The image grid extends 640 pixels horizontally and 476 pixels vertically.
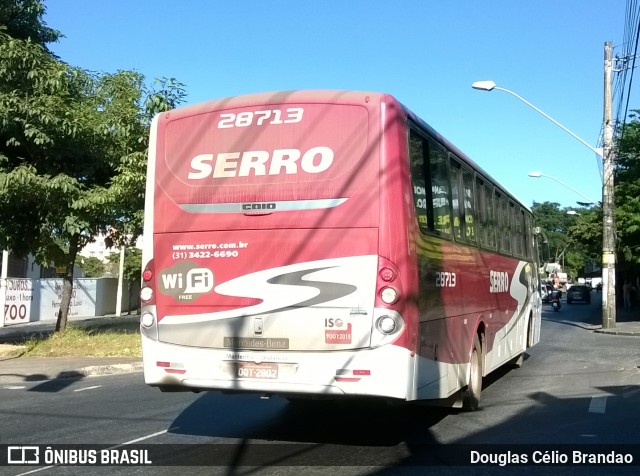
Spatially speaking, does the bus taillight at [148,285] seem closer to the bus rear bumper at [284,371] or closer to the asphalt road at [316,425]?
the bus rear bumper at [284,371]

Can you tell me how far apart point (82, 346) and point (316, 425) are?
30.8ft

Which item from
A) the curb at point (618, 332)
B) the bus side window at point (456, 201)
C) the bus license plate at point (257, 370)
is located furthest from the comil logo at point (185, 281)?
the curb at point (618, 332)

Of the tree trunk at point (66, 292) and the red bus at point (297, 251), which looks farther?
the tree trunk at point (66, 292)

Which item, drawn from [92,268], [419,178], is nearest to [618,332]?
[419,178]

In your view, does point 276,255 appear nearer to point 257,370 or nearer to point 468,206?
Answer: point 257,370

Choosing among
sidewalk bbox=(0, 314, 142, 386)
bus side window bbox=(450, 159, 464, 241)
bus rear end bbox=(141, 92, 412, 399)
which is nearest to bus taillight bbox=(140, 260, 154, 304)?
bus rear end bbox=(141, 92, 412, 399)

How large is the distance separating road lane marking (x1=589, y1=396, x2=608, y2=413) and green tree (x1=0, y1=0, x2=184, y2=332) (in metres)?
9.92

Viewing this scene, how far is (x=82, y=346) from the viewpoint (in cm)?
1550

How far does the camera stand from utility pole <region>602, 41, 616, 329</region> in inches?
942

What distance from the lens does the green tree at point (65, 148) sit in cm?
1384

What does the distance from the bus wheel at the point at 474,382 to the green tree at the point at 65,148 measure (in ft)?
28.6

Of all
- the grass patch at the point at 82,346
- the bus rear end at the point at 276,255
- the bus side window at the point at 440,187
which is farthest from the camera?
the grass patch at the point at 82,346

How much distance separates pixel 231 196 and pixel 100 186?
387 inches

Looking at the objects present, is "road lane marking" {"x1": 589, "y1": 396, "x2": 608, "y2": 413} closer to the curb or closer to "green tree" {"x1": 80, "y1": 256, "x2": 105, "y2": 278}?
the curb
